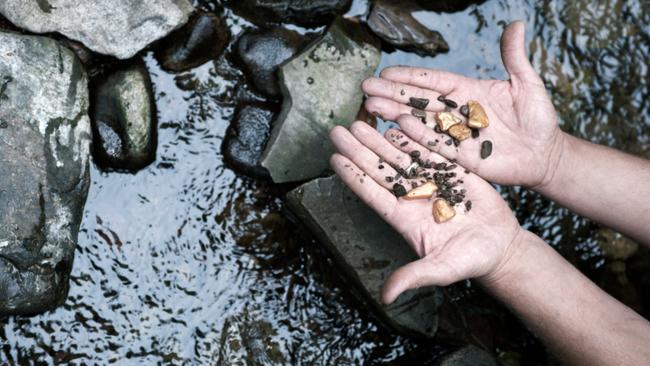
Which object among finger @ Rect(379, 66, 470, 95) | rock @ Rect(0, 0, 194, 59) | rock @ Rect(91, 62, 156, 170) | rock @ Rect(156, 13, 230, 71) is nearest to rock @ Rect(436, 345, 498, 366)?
finger @ Rect(379, 66, 470, 95)

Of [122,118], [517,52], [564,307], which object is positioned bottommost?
[564,307]

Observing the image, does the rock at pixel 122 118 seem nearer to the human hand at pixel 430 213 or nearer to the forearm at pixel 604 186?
the human hand at pixel 430 213

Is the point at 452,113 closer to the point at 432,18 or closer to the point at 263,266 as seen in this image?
the point at 432,18

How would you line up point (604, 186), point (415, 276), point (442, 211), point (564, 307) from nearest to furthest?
point (415, 276) < point (442, 211) < point (564, 307) < point (604, 186)

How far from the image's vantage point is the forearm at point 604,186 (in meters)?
2.69

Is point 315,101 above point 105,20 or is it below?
below

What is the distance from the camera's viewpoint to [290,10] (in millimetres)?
3039

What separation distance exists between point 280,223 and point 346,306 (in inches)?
20.0

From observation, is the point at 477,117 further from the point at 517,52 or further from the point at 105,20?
the point at 105,20

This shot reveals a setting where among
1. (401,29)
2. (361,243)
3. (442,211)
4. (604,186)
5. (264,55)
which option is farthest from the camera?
(401,29)

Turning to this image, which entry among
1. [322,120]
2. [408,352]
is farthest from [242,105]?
[408,352]

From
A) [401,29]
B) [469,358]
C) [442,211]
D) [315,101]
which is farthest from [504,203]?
[401,29]

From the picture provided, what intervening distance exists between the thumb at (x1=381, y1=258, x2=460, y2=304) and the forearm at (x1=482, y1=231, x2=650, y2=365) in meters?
0.40

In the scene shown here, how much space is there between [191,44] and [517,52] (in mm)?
1439
